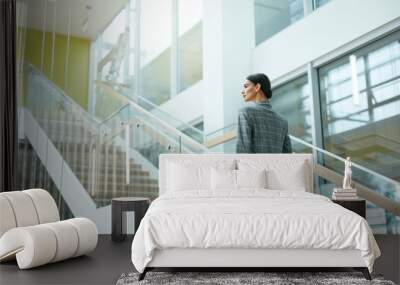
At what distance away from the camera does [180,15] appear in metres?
5.78

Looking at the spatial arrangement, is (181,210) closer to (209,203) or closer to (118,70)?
(209,203)

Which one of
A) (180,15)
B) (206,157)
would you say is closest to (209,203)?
(206,157)

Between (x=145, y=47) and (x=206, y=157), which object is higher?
(x=145, y=47)

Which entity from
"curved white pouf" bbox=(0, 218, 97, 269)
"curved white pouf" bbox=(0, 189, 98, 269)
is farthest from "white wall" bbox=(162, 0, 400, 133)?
"curved white pouf" bbox=(0, 218, 97, 269)

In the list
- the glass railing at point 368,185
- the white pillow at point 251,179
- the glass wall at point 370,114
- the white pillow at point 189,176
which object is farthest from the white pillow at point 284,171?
the glass wall at point 370,114

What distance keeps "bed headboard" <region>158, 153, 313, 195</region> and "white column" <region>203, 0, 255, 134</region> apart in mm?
905

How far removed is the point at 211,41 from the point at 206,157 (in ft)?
6.09

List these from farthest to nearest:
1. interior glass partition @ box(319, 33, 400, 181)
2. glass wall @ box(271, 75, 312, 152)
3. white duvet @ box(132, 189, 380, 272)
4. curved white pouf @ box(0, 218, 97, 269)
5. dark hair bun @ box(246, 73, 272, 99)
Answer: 1. glass wall @ box(271, 75, 312, 152)
2. dark hair bun @ box(246, 73, 272, 99)
3. interior glass partition @ box(319, 33, 400, 181)
4. curved white pouf @ box(0, 218, 97, 269)
5. white duvet @ box(132, 189, 380, 272)

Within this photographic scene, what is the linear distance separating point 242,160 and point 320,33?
1.84m

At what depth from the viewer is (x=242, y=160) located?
4.48 metres

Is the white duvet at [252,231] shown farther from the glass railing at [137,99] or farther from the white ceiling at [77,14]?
the white ceiling at [77,14]

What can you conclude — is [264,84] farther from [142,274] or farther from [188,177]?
[142,274]

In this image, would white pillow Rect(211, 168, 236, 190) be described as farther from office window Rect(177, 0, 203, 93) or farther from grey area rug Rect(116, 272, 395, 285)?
office window Rect(177, 0, 203, 93)

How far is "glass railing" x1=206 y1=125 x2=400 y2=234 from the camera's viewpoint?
4.47 meters
